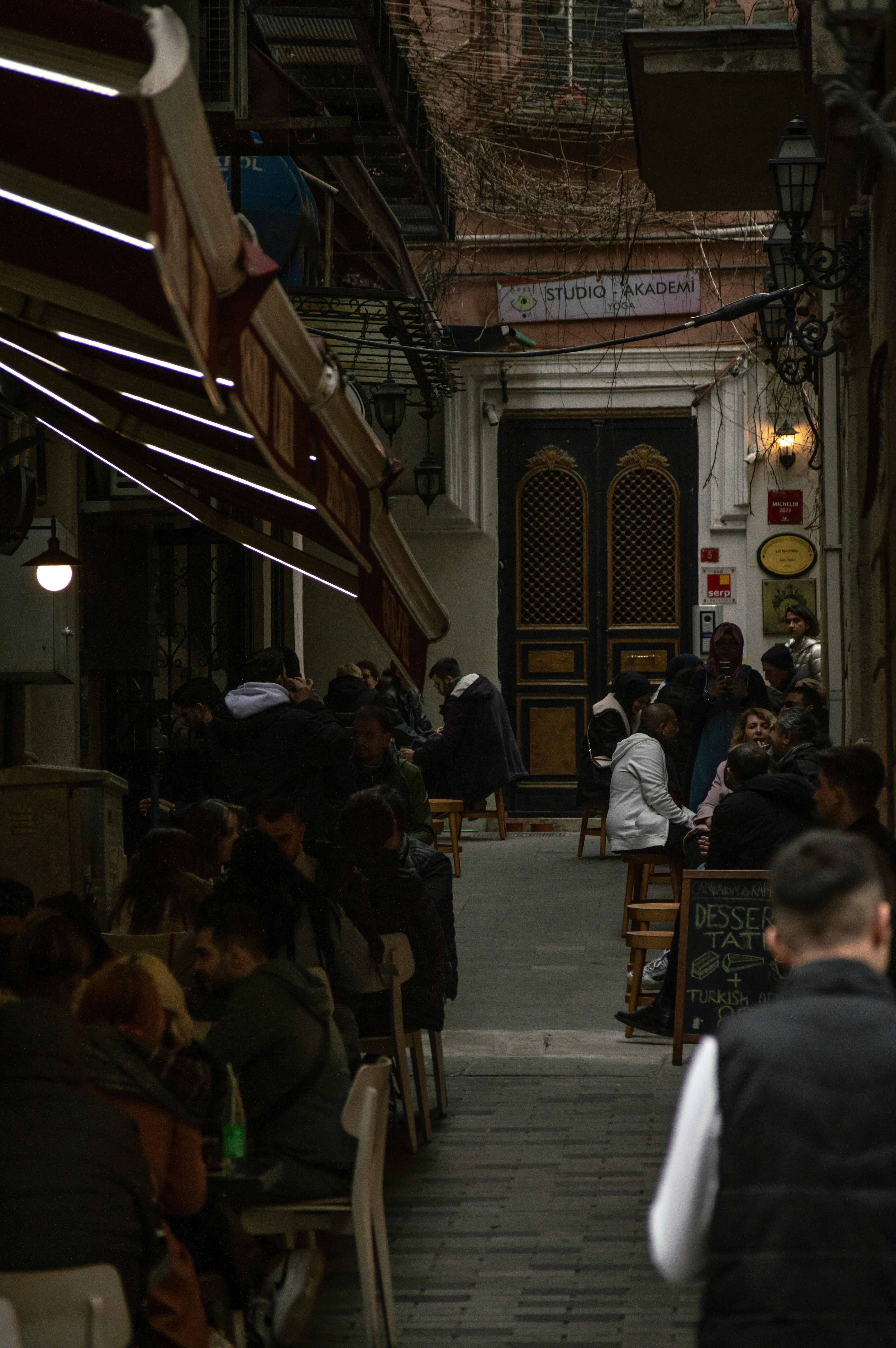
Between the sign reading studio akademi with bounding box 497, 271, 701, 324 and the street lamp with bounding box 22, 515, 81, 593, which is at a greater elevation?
the sign reading studio akademi with bounding box 497, 271, 701, 324

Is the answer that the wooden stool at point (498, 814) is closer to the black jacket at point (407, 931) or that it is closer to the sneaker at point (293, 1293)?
the black jacket at point (407, 931)

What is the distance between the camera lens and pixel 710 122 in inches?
460

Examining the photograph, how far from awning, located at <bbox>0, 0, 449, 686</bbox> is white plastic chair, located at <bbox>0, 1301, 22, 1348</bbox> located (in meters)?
1.89

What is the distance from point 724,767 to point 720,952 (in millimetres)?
3462

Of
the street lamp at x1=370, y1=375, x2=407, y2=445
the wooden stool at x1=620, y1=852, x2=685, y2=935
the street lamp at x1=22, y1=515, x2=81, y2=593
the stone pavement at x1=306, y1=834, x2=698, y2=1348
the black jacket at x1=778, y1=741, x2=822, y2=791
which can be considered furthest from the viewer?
the street lamp at x1=370, y1=375, x2=407, y2=445

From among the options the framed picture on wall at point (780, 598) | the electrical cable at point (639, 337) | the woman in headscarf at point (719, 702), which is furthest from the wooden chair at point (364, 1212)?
the framed picture on wall at point (780, 598)

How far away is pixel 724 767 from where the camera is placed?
1187cm

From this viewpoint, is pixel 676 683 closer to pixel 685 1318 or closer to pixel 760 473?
pixel 760 473

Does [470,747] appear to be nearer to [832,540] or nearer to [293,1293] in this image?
[832,540]

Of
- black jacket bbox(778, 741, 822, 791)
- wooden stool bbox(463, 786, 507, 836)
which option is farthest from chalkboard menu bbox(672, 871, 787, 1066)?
wooden stool bbox(463, 786, 507, 836)

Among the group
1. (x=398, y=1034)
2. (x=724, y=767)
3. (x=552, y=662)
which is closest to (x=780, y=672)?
(x=724, y=767)

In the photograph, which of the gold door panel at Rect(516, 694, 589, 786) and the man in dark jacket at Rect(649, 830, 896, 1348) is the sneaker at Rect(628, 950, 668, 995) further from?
the gold door panel at Rect(516, 694, 589, 786)

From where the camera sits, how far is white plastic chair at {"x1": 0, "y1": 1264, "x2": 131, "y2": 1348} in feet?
12.5

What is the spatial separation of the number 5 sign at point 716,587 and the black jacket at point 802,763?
956cm
